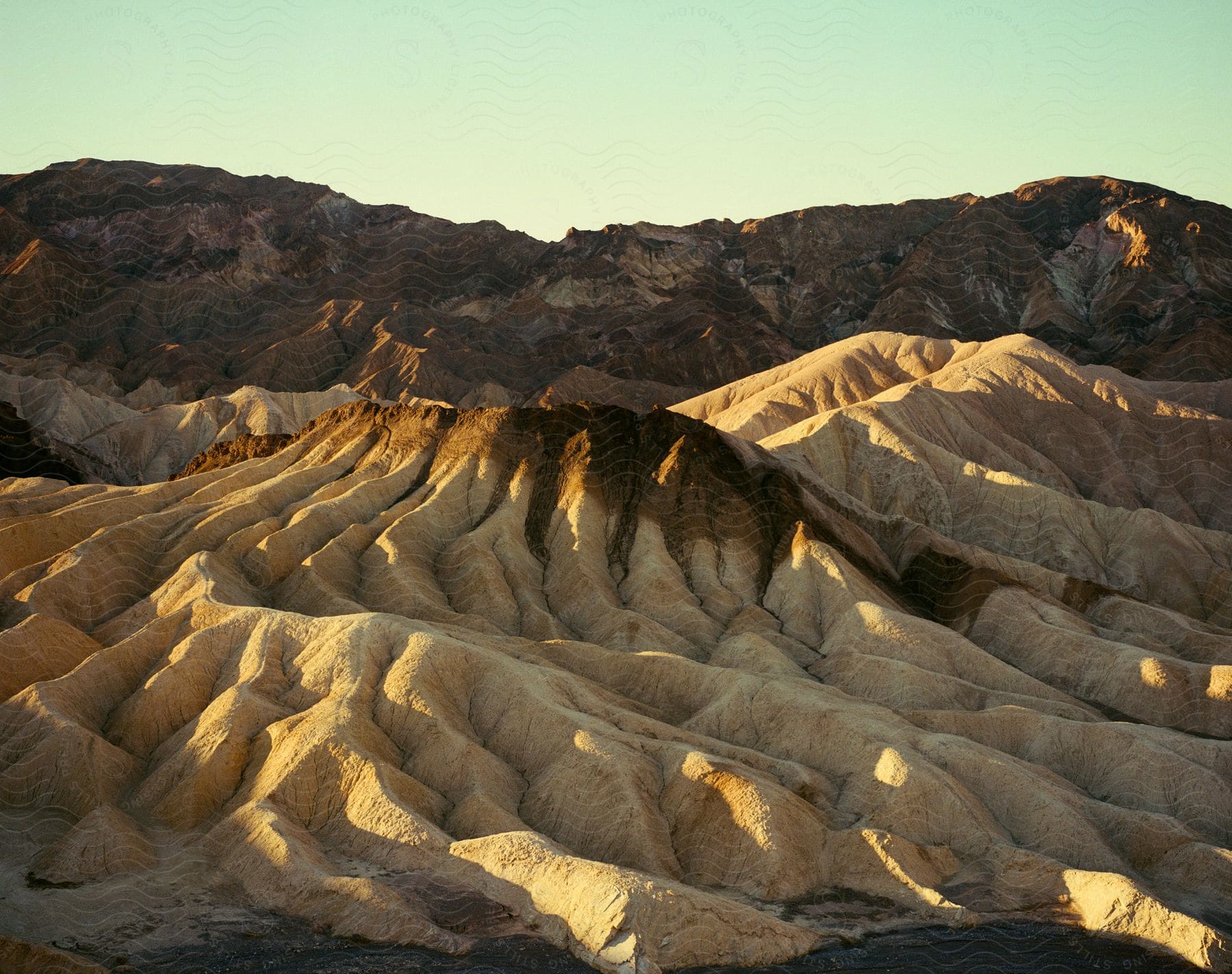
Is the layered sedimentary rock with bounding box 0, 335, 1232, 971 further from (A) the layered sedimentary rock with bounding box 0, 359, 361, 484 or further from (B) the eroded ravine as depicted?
(A) the layered sedimentary rock with bounding box 0, 359, 361, 484

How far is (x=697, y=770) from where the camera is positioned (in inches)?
1743

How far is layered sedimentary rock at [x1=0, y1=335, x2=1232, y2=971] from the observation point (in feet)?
133

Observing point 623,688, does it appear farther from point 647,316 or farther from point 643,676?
point 647,316

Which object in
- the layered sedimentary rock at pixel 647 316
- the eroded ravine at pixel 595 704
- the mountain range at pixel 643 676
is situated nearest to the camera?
the mountain range at pixel 643 676

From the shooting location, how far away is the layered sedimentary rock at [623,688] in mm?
40469

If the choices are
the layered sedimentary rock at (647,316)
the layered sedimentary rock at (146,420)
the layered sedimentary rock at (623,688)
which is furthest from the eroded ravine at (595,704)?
the layered sedimentary rock at (647,316)

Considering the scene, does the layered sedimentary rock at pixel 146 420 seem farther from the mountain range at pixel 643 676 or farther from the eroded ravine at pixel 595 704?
the eroded ravine at pixel 595 704

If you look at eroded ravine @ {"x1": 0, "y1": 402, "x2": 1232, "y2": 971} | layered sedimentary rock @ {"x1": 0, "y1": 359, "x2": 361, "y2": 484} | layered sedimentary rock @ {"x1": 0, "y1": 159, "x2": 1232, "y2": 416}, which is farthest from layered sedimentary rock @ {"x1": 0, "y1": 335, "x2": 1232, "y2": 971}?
layered sedimentary rock @ {"x1": 0, "y1": 159, "x2": 1232, "y2": 416}

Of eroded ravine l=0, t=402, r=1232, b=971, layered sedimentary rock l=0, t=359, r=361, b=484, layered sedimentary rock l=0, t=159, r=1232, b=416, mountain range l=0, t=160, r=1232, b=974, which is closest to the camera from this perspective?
mountain range l=0, t=160, r=1232, b=974

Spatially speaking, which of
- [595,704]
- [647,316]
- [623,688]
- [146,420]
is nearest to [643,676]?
[623,688]

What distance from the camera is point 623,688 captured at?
5519 centimetres

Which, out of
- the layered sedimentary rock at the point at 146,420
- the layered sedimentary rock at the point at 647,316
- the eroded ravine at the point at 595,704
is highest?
the layered sedimentary rock at the point at 647,316

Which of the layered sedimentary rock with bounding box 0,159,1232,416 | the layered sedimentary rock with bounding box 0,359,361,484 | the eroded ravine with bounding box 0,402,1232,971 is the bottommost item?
the eroded ravine with bounding box 0,402,1232,971

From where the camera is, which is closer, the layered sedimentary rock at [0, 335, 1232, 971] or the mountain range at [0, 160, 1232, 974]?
the mountain range at [0, 160, 1232, 974]
